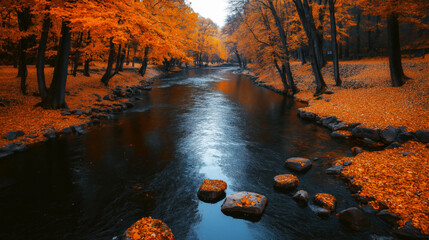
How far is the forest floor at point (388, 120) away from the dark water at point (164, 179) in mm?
717

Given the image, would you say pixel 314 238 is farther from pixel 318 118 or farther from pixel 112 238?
pixel 318 118

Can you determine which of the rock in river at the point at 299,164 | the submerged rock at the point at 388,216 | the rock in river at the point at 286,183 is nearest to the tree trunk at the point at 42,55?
the rock in river at the point at 286,183

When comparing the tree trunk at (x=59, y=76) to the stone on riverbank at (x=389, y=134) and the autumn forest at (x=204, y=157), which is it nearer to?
the autumn forest at (x=204, y=157)

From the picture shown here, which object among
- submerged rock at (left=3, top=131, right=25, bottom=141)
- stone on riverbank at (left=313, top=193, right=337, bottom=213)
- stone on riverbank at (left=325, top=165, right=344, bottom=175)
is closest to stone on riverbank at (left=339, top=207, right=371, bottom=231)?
stone on riverbank at (left=313, top=193, right=337, bottom=213)

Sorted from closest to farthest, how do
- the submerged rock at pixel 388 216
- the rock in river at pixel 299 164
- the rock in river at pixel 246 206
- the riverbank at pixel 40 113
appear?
the submerged rock at pixel 388 216 → the rock in river at pixel 246 206 → the rock in river at pixel 299 164 → the riverbank at pixel 40 113

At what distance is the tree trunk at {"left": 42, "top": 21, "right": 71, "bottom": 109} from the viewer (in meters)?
12.1

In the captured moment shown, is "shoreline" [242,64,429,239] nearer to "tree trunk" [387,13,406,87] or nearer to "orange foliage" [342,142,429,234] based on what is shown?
"orange foliage" [342,142,429,234]

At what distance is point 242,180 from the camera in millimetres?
7410

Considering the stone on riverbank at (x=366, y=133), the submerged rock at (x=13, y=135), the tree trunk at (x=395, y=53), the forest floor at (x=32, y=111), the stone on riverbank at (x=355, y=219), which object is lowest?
the stone on riverbank at (x=355, y=219)

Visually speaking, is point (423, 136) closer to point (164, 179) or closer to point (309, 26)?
point (164, 179)

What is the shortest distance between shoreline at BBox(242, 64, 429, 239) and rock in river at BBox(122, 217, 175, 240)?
5.14 m

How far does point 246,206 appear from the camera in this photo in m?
5.74

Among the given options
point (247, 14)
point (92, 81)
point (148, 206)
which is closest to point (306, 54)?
point (247, 14)

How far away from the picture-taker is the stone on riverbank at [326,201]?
5.69 metres
